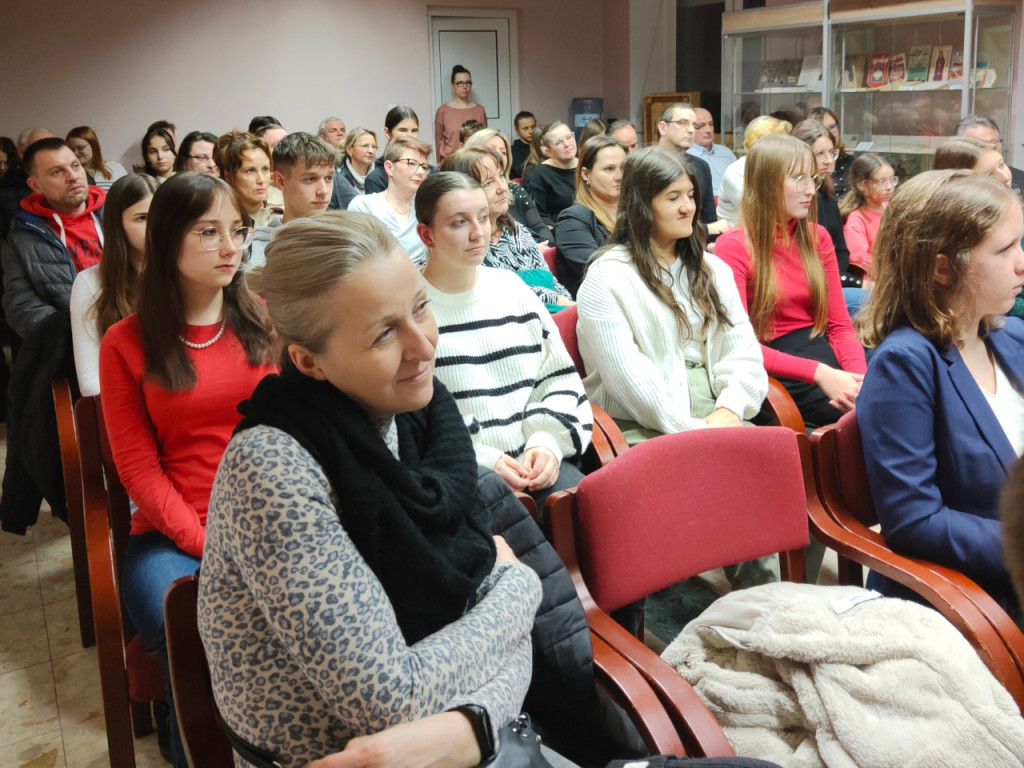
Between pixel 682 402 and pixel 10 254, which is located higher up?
pixel 10 254

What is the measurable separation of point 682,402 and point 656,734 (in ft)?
4.76

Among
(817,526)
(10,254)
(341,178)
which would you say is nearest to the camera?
(817,526)

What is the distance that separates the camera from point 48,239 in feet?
10.9

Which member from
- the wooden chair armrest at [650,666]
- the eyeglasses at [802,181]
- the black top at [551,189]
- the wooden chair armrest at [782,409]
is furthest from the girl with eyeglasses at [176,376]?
the black top at [551,189]

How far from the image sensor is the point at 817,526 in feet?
6.20

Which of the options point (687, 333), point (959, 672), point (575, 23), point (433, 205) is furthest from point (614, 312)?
point (575, 23)

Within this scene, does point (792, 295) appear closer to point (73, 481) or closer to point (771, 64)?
point (73, 481)

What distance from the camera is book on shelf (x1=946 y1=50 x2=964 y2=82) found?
611 cm

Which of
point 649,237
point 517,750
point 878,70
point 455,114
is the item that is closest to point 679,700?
point 517,750

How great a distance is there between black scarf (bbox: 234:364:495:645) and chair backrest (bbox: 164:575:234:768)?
1.20ft

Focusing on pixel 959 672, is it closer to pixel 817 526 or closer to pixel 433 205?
pixel 817 526

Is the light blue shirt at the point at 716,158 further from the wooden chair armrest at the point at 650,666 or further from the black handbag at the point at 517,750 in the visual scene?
the black handbag at the point at 517,750

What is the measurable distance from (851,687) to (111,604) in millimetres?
1440

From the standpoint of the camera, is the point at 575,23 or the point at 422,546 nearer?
the point at 422,546
